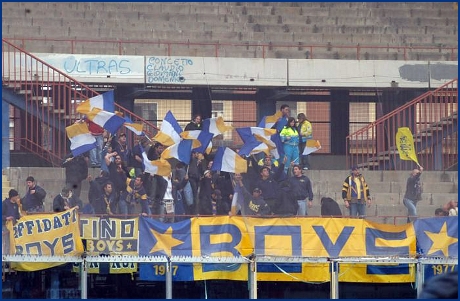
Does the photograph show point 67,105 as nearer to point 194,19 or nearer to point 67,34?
point 67,34

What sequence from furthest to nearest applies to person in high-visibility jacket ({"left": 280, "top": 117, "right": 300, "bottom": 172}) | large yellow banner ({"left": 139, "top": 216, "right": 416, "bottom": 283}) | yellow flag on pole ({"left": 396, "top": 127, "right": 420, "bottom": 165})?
yellow flag on pole ({"left": 396, "top": 127, "right": 420, "bottom": 165}) → person in high-visibility jacket ({"left": 280, "top": 117, "right": 300, "bottom": 172}) → large yellow banner ({"left": 139, "top": 216, "right": 416, "bottom": 283})

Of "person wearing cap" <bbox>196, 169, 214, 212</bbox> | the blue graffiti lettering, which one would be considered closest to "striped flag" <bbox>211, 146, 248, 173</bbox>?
"person wearing cap" <bbox>196, 169, 214, 212</bbox>

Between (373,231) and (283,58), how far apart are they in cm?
737

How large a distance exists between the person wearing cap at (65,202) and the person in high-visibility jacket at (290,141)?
3862 millimetres

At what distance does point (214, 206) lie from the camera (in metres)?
15.8

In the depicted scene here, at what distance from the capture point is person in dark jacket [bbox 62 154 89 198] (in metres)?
16.1

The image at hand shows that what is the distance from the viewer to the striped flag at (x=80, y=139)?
54.7 ft

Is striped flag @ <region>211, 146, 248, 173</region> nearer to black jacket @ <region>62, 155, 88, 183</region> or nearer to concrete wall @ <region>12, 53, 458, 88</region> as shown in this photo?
black jacket @ <region>62, 155, 88, 183</region>

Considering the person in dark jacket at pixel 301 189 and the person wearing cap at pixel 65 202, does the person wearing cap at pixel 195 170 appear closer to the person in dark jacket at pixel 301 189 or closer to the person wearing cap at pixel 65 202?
the person in dark jacket at pixel 301 189

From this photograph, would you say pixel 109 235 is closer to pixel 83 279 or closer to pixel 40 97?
pixel 83 279

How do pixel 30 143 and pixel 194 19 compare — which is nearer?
pixel 30 143

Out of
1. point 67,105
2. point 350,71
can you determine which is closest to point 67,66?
point 67,105

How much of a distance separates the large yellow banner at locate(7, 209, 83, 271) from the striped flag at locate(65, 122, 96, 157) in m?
2.92

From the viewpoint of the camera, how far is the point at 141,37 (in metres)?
21.6
